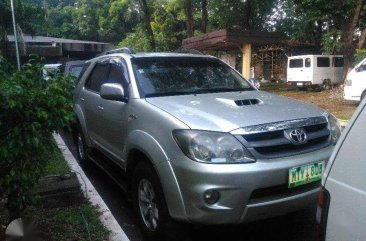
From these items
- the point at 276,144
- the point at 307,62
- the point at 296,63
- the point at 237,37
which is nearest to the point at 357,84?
the point at 237,37

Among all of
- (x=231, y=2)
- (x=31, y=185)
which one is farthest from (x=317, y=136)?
(x=231, y=2)

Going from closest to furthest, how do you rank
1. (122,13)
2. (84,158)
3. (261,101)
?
1. (261,101)
2. (84,158)
3. (122,13)

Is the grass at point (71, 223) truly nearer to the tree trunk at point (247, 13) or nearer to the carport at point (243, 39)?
the carport at point (243, 39)

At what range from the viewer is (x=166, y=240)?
340 cm

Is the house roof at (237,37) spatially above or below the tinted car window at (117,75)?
above

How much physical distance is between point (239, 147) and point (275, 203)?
0.52 metres

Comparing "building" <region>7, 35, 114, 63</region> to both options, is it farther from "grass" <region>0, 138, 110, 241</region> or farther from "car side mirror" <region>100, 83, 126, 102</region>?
"grass" <region>0, 138, 110, 241</region>

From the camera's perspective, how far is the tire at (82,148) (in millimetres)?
6003

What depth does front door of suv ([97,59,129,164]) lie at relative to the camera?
4227mm

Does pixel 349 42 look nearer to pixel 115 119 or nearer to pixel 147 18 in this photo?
pixel 147 18

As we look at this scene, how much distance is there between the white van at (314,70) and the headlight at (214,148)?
2059 centimetres

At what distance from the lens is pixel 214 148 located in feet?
10.1

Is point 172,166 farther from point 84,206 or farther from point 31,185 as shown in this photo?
point 84,206

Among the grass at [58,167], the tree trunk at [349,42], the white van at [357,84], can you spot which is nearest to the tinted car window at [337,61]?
the tree trunk at [349,42]
